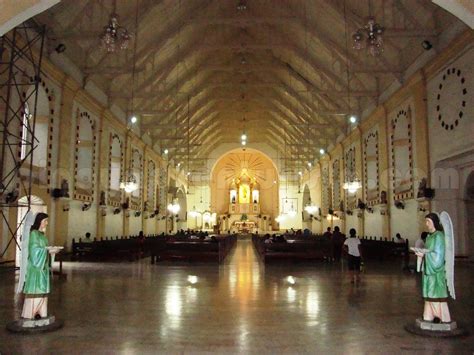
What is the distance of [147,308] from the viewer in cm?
745

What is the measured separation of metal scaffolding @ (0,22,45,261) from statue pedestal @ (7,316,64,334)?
640cm

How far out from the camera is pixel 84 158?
61.8 ft

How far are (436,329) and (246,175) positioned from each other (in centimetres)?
4060

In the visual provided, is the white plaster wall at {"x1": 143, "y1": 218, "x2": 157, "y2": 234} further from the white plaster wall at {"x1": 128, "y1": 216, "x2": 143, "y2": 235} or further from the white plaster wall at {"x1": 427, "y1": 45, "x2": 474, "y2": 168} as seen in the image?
the white plaster wall at {"x1": 427, "y1": 45, "x2": 474, "y2": 168}

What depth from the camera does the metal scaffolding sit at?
1191 cm

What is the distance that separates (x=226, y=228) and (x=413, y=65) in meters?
31.0

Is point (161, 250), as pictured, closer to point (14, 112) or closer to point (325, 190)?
point (14, 112)

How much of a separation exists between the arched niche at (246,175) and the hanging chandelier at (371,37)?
1428 inches

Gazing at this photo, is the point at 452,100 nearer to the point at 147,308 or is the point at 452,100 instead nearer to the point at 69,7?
the point at 147,308

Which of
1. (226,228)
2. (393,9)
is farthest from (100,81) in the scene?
(226,228)

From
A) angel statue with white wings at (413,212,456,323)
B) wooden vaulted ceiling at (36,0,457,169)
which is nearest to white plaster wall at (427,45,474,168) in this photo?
wooden vaulted ceiling at (36,0,457,169)

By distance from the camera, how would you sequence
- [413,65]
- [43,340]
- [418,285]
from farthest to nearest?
[413,65] → [418,285] → [43,340]

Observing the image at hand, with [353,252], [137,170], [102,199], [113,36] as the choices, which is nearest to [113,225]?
[102,199]

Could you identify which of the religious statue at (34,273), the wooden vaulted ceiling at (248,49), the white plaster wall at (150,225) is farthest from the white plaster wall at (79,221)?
the religious statue at (34,273)
